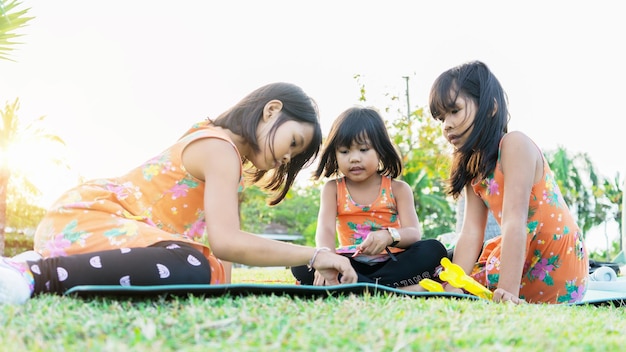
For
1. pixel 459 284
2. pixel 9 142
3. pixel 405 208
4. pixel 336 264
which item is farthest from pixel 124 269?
pixel 9 142

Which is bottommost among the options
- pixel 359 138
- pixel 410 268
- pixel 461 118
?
pixel 410 268

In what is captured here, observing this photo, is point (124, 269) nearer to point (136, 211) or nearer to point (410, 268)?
point (136, 211)

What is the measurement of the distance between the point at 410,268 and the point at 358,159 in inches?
29.7

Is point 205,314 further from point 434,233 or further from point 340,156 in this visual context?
point 434,233

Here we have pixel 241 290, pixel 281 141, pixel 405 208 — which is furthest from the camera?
pixel 405 208

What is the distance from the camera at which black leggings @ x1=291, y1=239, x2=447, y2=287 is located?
3.36 metres

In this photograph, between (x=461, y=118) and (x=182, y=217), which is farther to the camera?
(x=461, y=118)

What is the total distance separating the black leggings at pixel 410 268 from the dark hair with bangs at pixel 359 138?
619 millimetres

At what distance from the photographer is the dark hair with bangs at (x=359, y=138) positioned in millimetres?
3734

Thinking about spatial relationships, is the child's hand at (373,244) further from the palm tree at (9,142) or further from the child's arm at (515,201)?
the palm tree at (9,142)

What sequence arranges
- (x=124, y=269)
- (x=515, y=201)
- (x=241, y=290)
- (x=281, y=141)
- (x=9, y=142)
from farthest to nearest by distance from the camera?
1. (x=9, y=142)
2. (x=515, y=201)
3. (x=281, y=141)
4. (x=124, y=269)
5. (x=241, y=290)

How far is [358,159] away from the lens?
3.73m

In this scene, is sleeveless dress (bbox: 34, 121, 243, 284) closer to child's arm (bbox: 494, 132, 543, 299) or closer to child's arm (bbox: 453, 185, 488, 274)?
child's arm (bbox: 494, 132, 543, 299)

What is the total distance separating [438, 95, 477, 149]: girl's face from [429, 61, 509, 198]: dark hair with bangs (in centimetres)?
2
